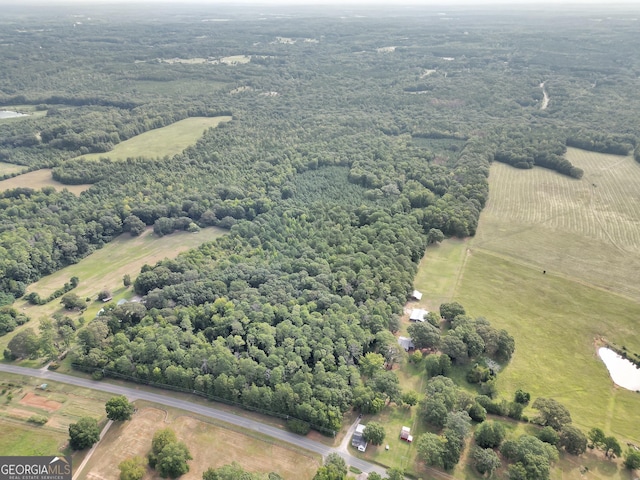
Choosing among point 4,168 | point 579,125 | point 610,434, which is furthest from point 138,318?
point 579,125

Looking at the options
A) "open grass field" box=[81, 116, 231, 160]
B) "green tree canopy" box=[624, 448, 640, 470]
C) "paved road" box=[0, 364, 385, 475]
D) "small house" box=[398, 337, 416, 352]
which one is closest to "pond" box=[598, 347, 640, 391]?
"green tree canopy" box=[624, 448, 640, 470]

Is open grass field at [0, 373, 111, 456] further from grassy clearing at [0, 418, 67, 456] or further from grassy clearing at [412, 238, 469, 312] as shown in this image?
grassy clearing at [412, 238, 469, 312]

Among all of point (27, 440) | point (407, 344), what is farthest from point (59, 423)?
point (407, 344)

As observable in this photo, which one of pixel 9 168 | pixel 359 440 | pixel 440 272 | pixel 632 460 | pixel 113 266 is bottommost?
pixel 113 266

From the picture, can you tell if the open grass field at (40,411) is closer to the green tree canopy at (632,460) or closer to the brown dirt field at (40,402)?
the brown dirt field at (40,402)

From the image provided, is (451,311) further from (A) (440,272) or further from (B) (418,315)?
(A) (440,272)

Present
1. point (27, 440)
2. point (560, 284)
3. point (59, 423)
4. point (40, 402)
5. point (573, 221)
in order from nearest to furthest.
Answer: point (27, 440), point (59, 423), point (40, 402), point (560, 284), point (573, 221)
